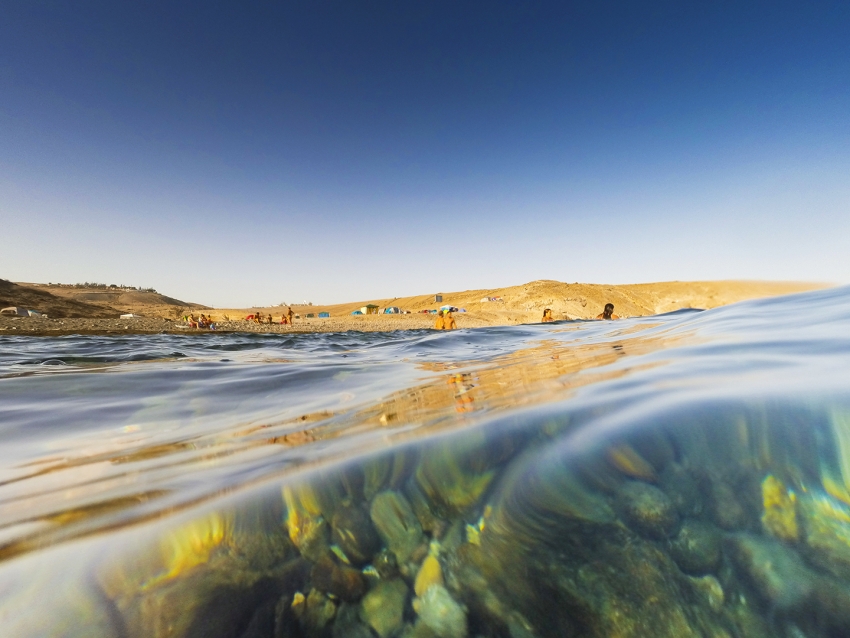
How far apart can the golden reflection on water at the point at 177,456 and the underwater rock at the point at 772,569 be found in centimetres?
24

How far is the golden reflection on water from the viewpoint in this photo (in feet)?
2.74

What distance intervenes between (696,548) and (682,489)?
115 mm

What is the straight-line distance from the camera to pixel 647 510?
0.66m

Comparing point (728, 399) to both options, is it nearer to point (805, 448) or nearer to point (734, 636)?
point (805, 448)

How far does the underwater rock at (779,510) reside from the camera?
0.58 m

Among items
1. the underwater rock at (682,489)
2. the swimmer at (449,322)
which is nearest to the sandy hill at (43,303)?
the swimmer at (449,322)

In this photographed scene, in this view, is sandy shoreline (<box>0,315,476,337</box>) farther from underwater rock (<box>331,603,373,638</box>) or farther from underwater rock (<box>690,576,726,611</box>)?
underwater rock (<box>690,576,726,611</box>)

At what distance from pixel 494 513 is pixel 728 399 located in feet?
2.61

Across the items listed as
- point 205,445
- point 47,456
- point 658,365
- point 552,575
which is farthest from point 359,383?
point 552,575

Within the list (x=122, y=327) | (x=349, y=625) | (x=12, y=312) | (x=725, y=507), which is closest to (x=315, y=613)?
(x=349, y=625)

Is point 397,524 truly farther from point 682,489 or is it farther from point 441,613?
point 682,489

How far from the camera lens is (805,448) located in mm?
733

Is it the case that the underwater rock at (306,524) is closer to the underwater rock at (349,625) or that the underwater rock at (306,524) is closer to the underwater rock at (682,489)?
Result: the underwater rock at (349,625)

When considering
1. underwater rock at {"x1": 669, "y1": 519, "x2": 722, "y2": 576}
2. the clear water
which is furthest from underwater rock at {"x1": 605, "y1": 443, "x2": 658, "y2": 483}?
underwater rock at {"x1": 669, "y1": 519, "x2": 722, "y2": 576}
